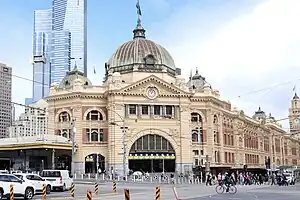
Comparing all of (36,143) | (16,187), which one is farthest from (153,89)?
(16,187)

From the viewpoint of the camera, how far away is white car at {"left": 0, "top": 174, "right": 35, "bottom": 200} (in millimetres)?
33438

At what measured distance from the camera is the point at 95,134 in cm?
8894

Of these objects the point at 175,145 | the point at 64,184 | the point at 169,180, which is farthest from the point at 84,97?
the point at 64,184

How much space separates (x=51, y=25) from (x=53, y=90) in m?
109

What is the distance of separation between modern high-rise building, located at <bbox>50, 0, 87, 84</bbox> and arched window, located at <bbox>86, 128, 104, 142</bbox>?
33386mm

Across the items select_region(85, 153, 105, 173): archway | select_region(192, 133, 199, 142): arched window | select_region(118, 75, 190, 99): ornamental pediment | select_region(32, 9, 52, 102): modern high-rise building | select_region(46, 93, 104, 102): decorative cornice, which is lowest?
select_region(85, 153, 105, 173): archway

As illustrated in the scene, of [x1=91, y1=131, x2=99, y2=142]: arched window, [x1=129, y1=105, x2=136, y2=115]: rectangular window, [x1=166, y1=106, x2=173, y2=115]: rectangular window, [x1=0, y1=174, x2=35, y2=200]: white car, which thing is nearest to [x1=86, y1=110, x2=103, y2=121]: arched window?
[x1=91, y1=131, x2=99, y2=142]: arched window

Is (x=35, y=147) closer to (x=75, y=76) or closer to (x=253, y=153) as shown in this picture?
(x=75, y=76)

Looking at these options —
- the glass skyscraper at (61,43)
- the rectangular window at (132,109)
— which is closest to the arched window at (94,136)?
the rectangular window at (132,109)

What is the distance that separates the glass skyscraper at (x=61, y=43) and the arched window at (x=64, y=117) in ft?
25.4

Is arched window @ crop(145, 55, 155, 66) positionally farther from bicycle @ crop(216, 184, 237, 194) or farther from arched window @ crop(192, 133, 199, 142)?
bicycle @ crop(216, 184, 237, 194)

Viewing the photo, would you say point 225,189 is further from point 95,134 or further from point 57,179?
point 95,134

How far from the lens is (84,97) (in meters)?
89.1

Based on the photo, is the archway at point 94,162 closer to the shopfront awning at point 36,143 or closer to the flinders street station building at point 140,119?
the flinders street station building at point 140,119
